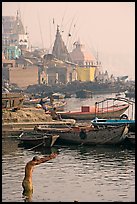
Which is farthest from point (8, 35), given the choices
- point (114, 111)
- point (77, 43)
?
point (114, 111)

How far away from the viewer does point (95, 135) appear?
1691 cm

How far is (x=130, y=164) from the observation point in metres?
13.8

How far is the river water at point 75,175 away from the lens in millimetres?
10234

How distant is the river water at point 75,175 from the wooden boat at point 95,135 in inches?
9.2

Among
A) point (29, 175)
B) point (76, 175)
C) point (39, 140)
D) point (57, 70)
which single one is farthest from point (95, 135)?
point (57, 70)

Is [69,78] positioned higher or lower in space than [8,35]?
lower

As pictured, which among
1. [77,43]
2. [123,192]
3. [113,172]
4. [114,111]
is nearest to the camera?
[123,192]

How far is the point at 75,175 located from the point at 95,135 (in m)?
4.59

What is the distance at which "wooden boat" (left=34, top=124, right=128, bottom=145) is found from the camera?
16.7m

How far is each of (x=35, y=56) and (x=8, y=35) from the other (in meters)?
37.9

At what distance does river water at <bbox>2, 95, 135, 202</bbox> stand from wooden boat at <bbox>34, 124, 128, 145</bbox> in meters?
0.23

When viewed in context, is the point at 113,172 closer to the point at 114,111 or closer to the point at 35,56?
the point at 114,111

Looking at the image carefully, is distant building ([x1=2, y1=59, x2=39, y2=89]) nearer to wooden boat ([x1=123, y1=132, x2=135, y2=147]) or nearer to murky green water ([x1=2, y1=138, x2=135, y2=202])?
murky green water ([x1=2, y1=138, x2=135, y2=202])

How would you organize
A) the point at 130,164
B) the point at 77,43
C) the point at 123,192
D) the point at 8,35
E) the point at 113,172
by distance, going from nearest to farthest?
the point at 123,192 → the point at 113,172 → the point at 130,164 → the point at 77,43 → the point at 8,35
